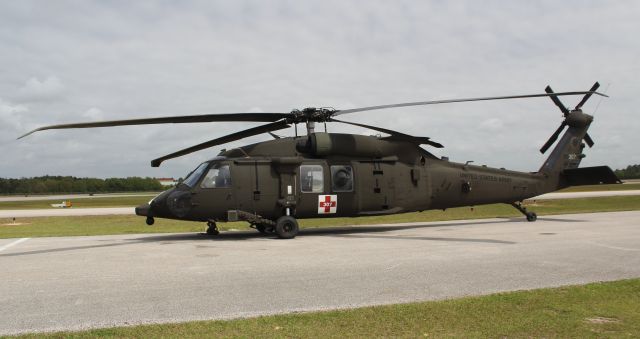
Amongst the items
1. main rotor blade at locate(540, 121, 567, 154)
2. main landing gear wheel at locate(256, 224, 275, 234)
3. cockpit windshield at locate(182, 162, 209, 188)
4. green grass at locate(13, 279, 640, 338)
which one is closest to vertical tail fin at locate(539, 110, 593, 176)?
main rotor blade at locate(540, 121, 567, 154)

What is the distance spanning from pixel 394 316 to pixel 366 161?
37.7 feet

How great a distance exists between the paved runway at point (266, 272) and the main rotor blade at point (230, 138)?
258 centimetres

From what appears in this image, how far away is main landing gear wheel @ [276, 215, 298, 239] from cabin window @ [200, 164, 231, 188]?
6.65ft

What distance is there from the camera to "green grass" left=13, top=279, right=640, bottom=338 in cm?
564

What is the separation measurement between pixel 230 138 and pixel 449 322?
37.4 feet

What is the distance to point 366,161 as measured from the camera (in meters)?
17.6

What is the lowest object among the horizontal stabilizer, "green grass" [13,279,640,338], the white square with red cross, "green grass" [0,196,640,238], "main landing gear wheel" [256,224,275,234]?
"green grass" [0,196,640,238]

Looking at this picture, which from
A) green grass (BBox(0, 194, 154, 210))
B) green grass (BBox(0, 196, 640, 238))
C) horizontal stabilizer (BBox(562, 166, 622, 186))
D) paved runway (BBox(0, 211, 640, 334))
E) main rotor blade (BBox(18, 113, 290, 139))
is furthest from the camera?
green grass (BBox(0, 194, 154, 210))

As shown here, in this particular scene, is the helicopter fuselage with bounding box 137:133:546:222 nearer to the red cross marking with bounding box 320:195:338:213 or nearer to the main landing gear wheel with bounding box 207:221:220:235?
the red cross marking with bounding box 320:195:338:213

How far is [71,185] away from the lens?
12862cm

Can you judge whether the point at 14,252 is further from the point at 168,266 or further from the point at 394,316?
the point at 394,316

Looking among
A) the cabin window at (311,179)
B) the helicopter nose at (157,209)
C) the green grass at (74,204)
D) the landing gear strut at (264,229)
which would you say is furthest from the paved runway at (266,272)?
the green grass at (74,204)

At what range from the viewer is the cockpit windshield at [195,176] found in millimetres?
15854

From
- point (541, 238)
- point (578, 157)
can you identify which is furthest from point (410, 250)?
point (578, 157)
